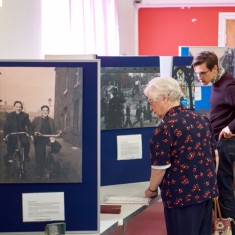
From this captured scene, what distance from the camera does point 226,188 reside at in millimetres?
3062

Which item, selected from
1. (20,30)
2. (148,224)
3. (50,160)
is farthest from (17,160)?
(148,224)

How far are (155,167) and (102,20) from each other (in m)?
3.01

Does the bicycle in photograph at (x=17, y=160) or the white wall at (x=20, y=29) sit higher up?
the white wall at (x=20, y=29)

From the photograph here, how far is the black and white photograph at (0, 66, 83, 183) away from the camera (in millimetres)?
1554

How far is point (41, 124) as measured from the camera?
A: 1.56m

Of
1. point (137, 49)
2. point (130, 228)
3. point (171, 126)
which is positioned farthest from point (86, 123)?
point (137, 49)

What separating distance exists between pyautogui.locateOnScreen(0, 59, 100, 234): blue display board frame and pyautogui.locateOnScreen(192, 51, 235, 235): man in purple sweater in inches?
59.3

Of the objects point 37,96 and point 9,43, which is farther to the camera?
point 9,43

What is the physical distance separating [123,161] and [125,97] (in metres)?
0.36

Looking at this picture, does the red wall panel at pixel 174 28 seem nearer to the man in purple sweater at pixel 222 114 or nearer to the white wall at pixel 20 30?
the white wall at pixel 20 30

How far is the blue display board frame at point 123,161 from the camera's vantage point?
2385mm

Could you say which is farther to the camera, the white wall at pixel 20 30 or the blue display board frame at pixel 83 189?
the white wall at pixel 20 30

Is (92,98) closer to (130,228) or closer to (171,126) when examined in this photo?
(171,126)

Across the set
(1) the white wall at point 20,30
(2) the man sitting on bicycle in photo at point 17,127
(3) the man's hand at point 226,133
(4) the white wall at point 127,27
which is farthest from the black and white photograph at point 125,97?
(4) the white wall at point 127,27
